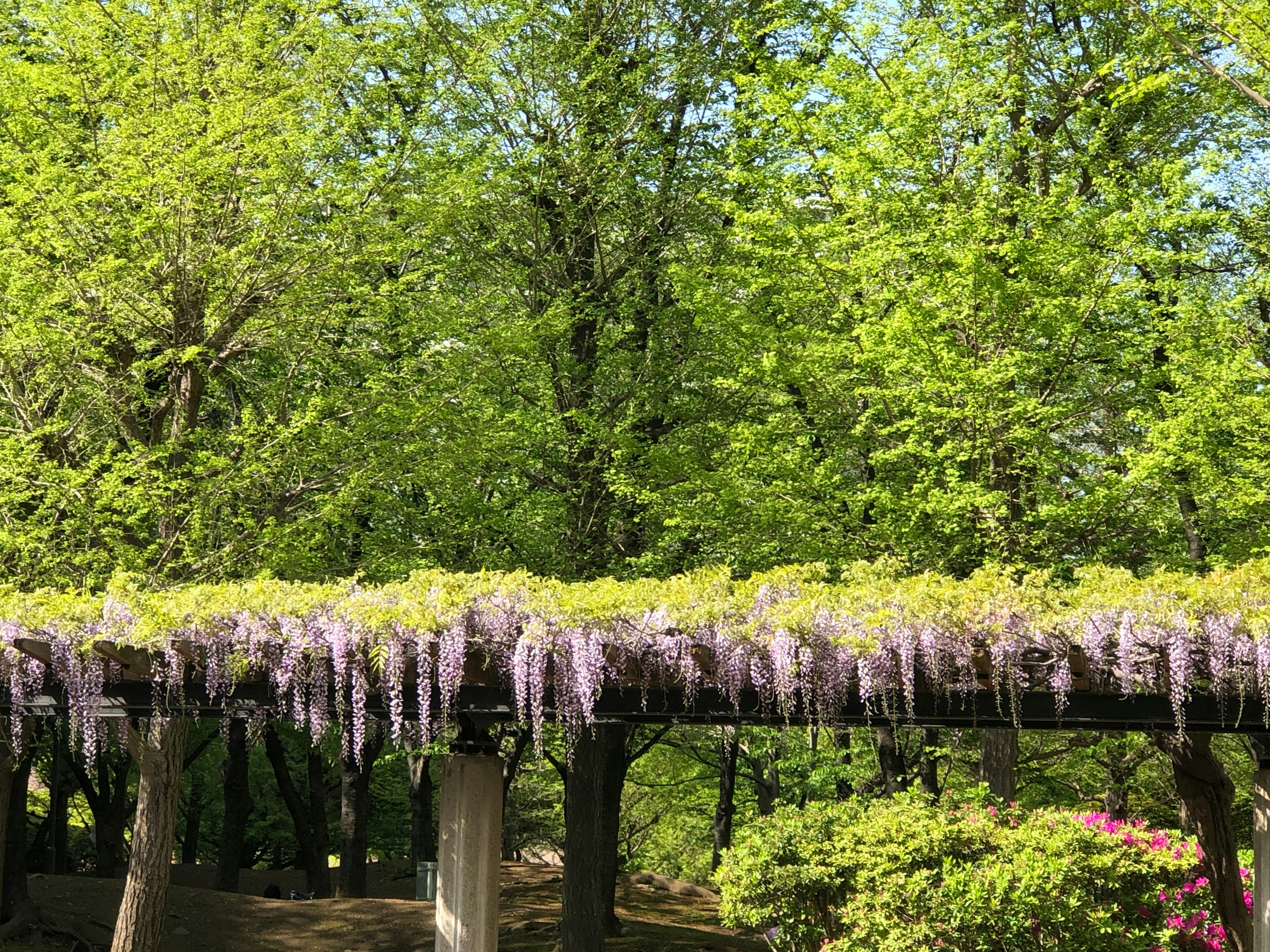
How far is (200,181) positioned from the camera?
39.5 ft

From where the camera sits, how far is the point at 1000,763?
14234 millimetres

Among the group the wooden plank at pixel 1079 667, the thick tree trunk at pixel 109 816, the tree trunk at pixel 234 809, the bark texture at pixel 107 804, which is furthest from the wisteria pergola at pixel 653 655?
the thick tree trunk at pixel 109 816

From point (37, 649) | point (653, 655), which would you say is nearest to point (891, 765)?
point (653, 655)

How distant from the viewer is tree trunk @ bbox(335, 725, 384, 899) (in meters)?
19.7

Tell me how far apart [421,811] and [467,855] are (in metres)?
14.7

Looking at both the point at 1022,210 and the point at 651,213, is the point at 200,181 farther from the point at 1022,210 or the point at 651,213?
the point at 1022,210

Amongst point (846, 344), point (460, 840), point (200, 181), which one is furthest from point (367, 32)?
point (460, 840)

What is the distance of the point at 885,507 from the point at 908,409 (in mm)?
1444

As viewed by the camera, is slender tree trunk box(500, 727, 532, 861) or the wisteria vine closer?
the wisteria vine

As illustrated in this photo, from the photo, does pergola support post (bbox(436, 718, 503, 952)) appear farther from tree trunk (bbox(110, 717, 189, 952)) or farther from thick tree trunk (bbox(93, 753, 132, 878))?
thick tree trunk (bbox(93, 753, 132, 878))

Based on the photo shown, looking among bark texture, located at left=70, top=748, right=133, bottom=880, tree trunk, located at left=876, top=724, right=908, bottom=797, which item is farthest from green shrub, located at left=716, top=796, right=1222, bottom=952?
bark texture, located at left=70, top=748, right=133, bottom=880

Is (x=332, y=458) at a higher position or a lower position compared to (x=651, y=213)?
lower

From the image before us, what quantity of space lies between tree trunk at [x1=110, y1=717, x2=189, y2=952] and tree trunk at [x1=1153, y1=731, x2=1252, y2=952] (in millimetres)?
8374

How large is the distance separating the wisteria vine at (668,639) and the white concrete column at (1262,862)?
0.69 meters
